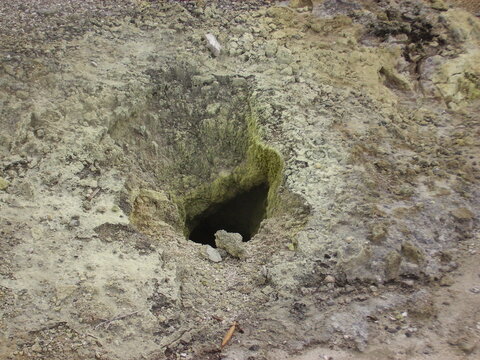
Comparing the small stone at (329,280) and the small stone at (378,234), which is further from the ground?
the small stone at (378,234)

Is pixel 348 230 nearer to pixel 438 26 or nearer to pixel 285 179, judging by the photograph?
pixel 285 179

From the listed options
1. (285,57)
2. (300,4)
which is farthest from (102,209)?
(300,4)

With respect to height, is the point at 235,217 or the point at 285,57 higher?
the point at 285,57

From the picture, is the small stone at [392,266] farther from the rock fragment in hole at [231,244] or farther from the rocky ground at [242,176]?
the rock fragment in hole at [231,244]

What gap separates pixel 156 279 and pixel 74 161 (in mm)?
1378

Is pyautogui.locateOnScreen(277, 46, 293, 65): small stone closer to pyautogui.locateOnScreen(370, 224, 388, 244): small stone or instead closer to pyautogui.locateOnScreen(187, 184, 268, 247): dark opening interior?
pyautogui.locateOnScreen(187, 184, 268, 247): dark opening interior

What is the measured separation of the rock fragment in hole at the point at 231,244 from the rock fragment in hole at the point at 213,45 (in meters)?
2.26

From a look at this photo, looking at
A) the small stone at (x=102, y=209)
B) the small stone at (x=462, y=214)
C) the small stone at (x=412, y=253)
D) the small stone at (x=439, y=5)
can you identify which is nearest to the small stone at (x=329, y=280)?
the small stone at (x=412, y=253)

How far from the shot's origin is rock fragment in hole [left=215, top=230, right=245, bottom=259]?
421 cm

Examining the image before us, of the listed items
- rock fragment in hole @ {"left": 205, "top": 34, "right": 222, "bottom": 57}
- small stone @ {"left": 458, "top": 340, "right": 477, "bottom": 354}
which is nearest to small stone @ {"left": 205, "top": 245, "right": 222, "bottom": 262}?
small stone @ {"left": 458, "top": 340, "right": 477, "bottom": 354}

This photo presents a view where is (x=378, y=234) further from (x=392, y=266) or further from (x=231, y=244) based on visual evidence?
(x=231, y=244)

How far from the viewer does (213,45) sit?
5527 mm

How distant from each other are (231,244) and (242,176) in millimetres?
1509

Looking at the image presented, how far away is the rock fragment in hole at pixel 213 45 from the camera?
552cm
